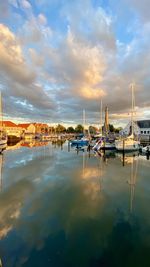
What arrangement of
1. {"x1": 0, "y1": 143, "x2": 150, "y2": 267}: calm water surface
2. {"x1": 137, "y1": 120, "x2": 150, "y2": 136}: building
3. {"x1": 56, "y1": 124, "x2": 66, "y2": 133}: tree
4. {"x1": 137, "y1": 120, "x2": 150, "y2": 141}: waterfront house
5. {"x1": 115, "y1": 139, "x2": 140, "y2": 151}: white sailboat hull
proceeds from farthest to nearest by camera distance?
1. {"x1": 56, "y1": 124, "x2": 66, "y2": 133}: tree
2. {"x1": 137, "y1": 120, "x2": 150, "y2": 136}: building
3. {"x1": 137, "y1": 120, "x2": 150, "y2": 141}: waterfront house
4. {"x1": 115, "y1": 139, "x2": 140, "y2": 151}: white sailboat hull
5. {"x1": 0, "y1": 143, "x2": 150, "y2": 267}: calm water surface

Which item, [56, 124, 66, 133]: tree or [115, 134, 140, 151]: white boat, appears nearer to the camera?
[115, 134, 140, 151]: white boat

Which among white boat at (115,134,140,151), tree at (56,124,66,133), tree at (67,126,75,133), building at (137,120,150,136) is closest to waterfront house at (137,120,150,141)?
building at (137,120,150,136)

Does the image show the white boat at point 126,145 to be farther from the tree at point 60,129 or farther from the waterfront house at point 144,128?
the tree at point 60,129

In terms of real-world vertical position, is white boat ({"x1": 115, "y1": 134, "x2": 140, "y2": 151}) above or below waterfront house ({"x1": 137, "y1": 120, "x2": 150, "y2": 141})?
below

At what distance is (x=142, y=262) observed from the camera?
5.21 meters

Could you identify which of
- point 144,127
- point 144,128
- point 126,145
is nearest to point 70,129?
point 144,127

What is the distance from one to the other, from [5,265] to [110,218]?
185 inches

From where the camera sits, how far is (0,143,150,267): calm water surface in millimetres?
5430

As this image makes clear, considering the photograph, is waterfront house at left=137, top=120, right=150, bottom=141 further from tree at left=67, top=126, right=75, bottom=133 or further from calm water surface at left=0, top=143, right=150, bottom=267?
tree at left=67, top=126, right=75, bottom=133

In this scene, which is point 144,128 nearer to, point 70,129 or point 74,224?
point 74,224

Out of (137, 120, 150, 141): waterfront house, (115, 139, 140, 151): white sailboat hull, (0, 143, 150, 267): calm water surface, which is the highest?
(137, 120, 150, 141): waterfront house

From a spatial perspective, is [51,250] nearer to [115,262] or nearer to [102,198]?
[115,262]

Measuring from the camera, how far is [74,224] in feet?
24.4

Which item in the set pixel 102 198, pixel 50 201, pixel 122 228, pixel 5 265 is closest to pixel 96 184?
pixel 102 198
